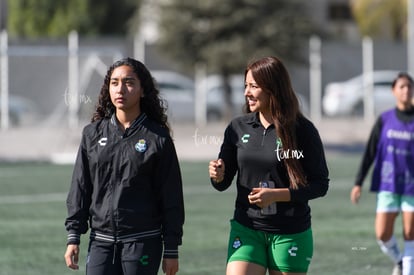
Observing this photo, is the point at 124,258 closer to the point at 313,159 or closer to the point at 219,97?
the point at 313,159

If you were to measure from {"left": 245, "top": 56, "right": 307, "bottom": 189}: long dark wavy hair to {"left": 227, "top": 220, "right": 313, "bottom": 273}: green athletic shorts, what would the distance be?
34 cm

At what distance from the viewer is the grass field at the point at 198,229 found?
35.1ft

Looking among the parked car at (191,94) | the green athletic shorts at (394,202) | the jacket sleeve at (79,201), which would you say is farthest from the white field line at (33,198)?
the parked car at (191,94)

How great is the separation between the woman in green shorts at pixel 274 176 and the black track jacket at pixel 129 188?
1.42 feet

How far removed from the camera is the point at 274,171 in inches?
252

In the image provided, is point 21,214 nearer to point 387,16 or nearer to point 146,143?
point 146,143

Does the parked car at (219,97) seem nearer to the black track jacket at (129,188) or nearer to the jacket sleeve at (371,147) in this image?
the jacket sleeve at (371,147)

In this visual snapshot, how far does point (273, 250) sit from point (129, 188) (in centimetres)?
102

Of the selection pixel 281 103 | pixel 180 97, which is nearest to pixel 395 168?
pixel 281 103

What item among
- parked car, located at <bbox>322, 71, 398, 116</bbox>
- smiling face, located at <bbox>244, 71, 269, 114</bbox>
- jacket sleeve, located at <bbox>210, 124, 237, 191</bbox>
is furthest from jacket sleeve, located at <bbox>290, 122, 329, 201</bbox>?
parked car, located at <bbox>322, 71, 398, 116</bbox>

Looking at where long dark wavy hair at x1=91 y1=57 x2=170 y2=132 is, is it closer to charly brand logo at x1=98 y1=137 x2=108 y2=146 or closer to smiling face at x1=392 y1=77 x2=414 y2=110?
charly brand logo at x1=98 y1=137 x2=108 y2=146

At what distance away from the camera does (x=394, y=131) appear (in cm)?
996

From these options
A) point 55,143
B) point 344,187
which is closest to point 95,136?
point 344,187

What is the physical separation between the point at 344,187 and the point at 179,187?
47.0ft
